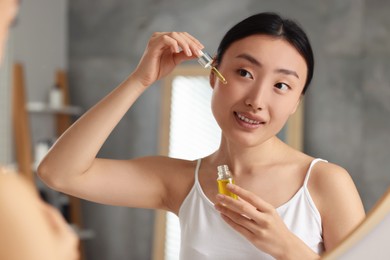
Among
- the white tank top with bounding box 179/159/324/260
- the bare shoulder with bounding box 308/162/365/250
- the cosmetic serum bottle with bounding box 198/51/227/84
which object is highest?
the cosmetic serum bottle with bounding box 198/51/227/84

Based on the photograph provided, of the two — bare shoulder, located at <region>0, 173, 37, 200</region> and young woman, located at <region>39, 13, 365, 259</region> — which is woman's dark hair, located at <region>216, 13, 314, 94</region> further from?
bare shoulder, located at <region>0, 173, 37, 200</region>

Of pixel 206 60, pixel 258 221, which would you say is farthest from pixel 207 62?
pixel 258 221

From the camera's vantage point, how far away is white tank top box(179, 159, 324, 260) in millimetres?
488

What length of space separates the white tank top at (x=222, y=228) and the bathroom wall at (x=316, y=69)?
0.04 meters

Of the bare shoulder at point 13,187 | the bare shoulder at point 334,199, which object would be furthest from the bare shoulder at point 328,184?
the bare shoulder at point 13,187

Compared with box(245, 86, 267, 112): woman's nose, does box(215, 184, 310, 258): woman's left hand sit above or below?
below

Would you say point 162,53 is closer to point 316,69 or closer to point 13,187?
point 316,69

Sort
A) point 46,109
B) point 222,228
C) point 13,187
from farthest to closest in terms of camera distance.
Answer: point 222,228 → point 46,109 → point 13,187

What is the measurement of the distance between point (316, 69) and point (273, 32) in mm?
51

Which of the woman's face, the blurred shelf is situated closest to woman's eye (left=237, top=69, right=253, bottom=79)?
the woman's face

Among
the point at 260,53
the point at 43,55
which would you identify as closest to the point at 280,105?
the point at 260,53

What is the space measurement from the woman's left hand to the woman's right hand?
11cm

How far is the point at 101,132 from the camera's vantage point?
514 mm

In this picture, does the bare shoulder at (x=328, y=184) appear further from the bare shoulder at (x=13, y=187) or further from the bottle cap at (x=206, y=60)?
the bare shoulder at (x=13, y=187)
